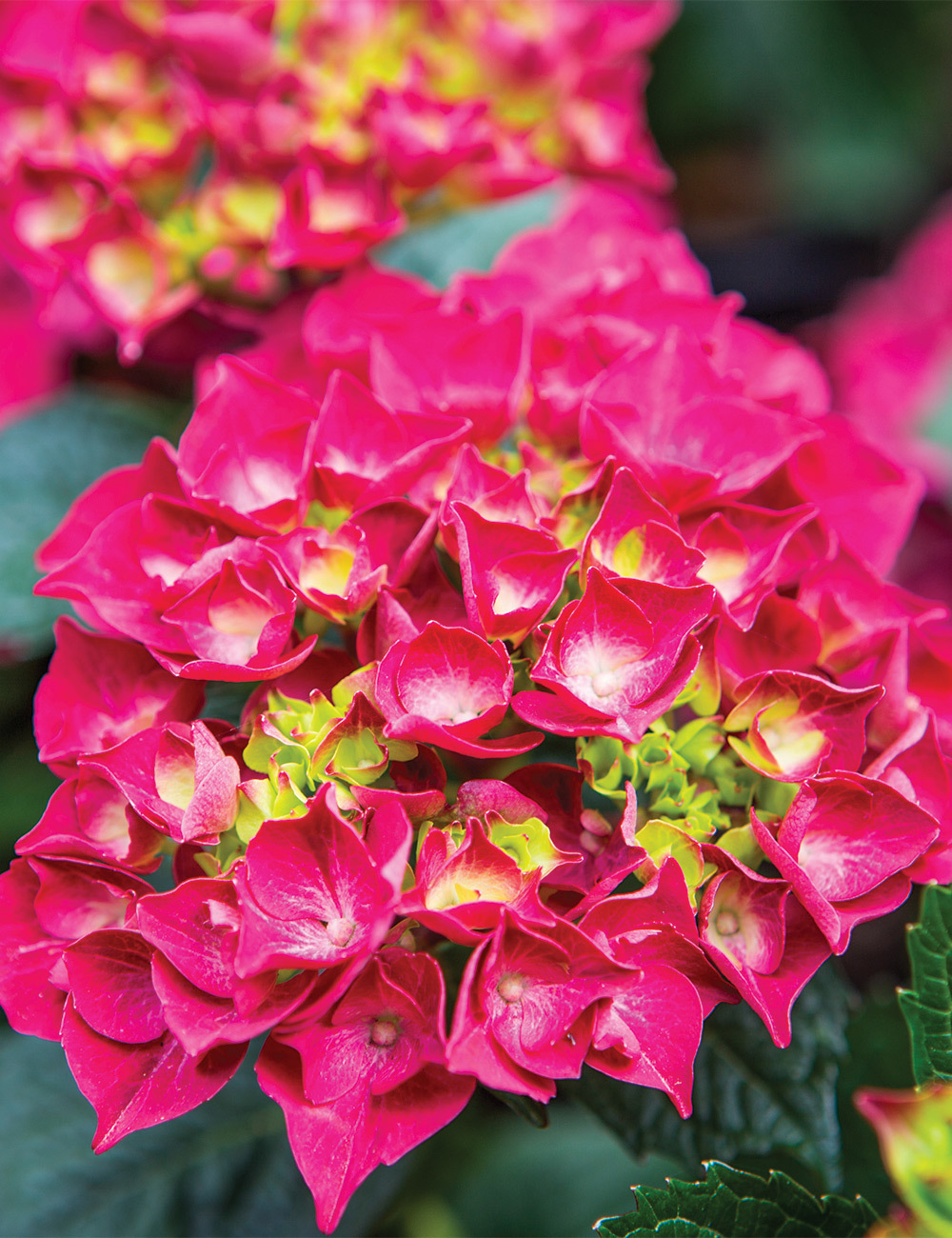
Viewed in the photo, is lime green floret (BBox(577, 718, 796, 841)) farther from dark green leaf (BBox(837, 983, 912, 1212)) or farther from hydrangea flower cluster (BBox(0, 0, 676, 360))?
hydrangea flower cluster (BBox(0, 0, 676, 360))

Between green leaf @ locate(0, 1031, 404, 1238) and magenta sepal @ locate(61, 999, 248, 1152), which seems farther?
green leaf @ locate(0, 1031, 404, 1238)

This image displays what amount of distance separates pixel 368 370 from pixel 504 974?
0.34 metres

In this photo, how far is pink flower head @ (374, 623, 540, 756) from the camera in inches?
17.7

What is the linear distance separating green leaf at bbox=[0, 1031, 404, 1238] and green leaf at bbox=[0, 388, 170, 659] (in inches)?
12.5

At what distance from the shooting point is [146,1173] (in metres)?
0.79

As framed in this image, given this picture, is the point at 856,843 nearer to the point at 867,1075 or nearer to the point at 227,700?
the point at 867,1075

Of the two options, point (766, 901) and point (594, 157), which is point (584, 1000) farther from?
point (594, 157)

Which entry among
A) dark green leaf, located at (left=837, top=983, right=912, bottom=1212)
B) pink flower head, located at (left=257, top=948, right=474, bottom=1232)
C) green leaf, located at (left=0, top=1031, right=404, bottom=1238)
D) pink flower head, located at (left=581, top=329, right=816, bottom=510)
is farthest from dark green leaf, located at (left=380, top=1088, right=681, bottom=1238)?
pink flower head, located at (left=581, top=329, right=816, bottom=510)

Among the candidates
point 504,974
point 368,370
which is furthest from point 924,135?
point 504,974

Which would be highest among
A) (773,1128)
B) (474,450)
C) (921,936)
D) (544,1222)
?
(474,450)

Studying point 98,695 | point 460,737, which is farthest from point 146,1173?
point 460,737

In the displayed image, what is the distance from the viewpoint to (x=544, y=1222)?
93 cm

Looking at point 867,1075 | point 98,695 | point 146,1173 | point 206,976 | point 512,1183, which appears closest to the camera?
point 206,976

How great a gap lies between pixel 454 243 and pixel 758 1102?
2.06 feet
